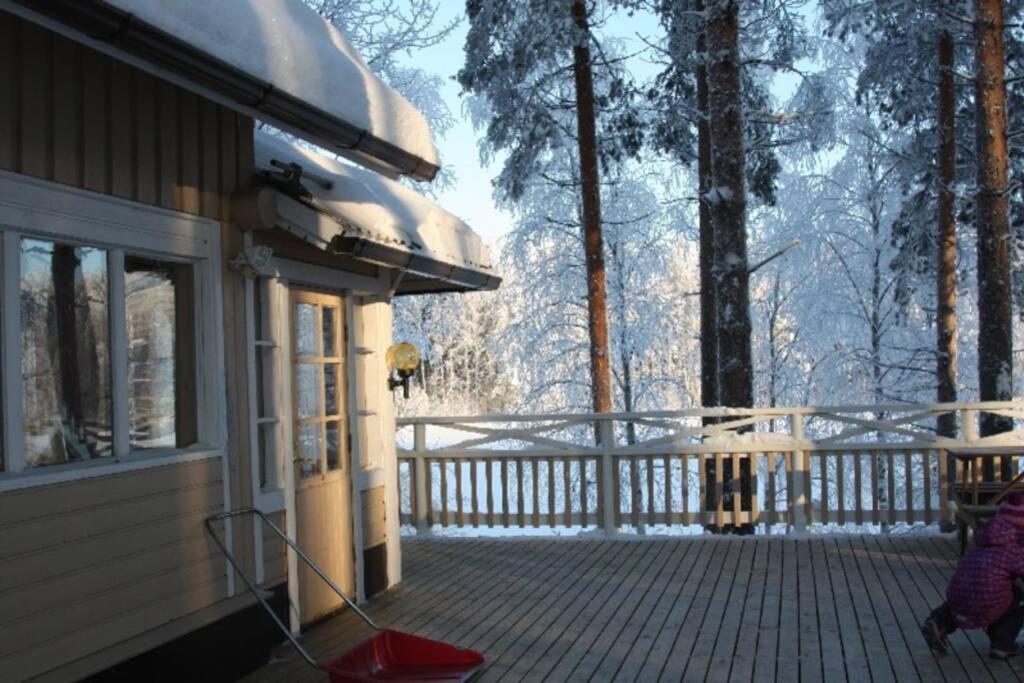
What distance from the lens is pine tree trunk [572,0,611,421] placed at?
12.1m

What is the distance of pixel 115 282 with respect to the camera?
4.04m

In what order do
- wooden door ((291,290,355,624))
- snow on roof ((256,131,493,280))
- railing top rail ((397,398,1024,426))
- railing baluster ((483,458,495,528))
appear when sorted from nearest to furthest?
1. snow on roof ((256,131,493,280))
2. wooden door ((291,290,355,624))
3. railing top rail ((397,398,1024,426))
4. railing baluster ((483,458,495,528))

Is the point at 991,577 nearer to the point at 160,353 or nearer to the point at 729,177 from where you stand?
the point at 160,353

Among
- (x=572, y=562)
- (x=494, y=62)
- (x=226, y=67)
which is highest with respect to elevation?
(x=494, y=62)

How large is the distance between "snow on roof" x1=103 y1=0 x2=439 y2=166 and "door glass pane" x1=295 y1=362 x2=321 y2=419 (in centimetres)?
142

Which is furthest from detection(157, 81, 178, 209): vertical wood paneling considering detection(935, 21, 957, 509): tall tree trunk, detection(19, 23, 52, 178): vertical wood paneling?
detection(935, 21, 957, 509): tall tree trunk

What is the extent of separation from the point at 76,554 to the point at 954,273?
1140 cm

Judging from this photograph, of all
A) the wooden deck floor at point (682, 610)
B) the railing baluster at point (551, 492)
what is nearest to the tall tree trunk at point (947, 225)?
the wooden deck floor at point (682, 610)

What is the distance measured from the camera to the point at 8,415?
3426mm

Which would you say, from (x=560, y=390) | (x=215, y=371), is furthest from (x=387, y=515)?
(x=560, y=390)

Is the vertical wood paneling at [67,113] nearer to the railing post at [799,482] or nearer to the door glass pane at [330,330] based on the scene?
the door glass pane at [330,330]

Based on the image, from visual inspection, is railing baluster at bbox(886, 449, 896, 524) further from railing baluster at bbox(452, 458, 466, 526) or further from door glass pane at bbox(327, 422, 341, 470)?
door glass pane at bbox(327, 422, 341, 470)

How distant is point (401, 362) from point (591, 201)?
6165 mm

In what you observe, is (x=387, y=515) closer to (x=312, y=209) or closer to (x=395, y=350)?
(x=395, y=350)
